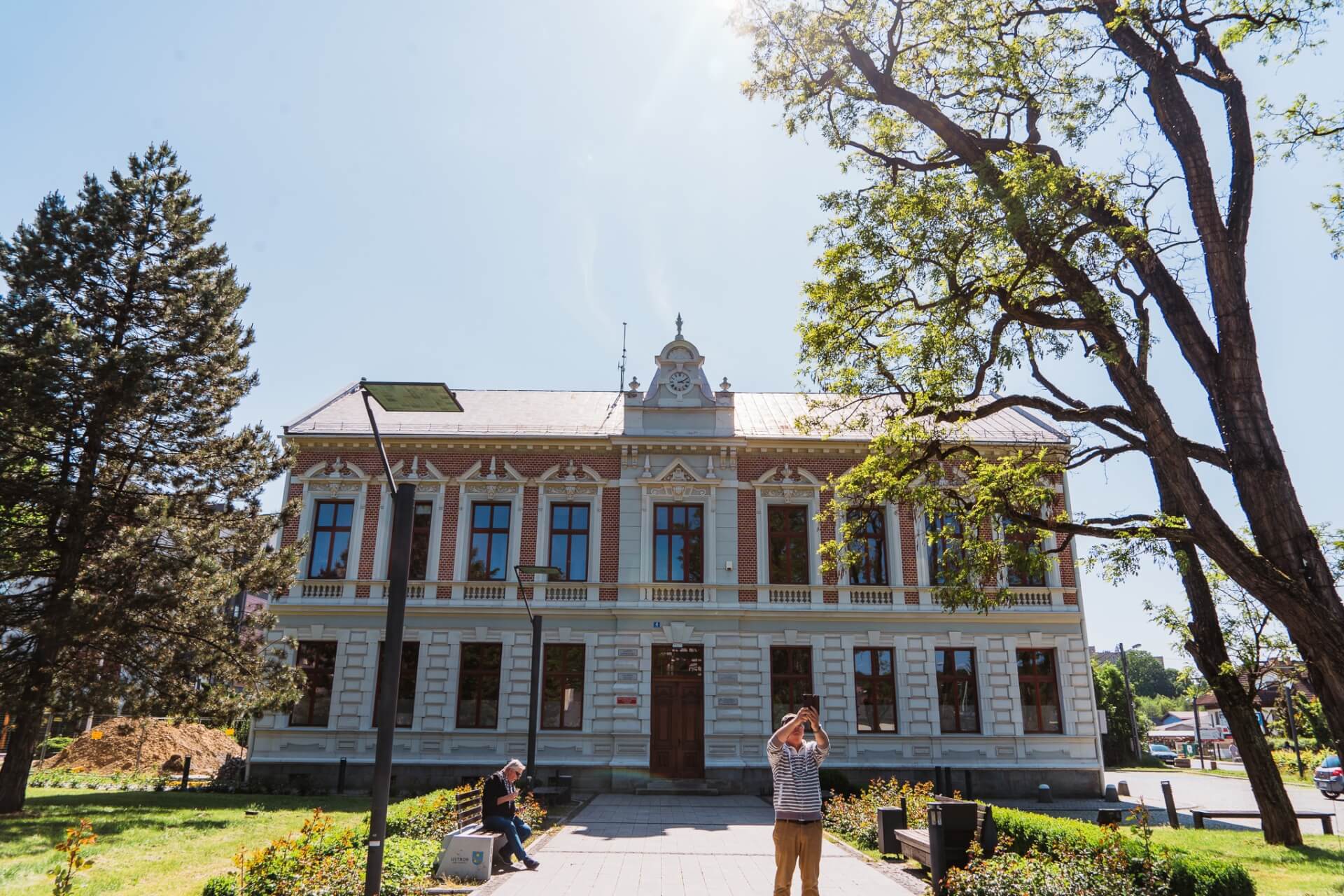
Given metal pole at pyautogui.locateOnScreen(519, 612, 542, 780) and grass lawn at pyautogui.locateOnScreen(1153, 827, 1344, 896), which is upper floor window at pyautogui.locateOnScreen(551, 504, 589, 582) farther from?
Result: grass lawn at pyautogui.locateOnScreen(1153, 827, 1344, 896)

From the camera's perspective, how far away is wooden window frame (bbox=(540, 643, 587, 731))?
72.8 feet

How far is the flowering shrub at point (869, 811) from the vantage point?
1317 centimetres

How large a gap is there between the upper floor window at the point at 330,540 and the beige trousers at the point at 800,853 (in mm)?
19134

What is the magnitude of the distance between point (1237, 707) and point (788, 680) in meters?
11.3

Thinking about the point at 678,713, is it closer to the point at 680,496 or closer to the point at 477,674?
the point at 477,674

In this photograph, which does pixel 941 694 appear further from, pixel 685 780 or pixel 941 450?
pixel 941 450

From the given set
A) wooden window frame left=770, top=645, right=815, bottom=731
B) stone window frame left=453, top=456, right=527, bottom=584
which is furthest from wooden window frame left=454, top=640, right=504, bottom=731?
wooden window frame left=770, top=645, right=815, bottom=731

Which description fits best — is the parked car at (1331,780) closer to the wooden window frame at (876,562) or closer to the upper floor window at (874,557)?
the wooden window frame at (876,562)

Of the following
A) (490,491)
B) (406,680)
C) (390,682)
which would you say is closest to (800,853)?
(390,682)

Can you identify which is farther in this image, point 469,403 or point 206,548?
point 469,403

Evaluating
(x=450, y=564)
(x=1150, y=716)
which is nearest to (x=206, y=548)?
(x=450, y=564)

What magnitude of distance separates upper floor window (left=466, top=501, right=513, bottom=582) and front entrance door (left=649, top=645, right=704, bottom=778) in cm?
527

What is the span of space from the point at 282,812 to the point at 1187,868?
1642 centimetres

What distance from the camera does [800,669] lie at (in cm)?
2272
